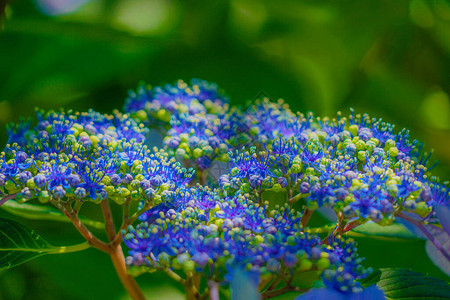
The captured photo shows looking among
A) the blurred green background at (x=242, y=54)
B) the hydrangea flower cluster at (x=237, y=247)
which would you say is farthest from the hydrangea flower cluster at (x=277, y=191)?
the blurred green background at (x=242, y=54)

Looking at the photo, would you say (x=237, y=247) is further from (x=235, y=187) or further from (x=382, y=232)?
(x=382, y=232)

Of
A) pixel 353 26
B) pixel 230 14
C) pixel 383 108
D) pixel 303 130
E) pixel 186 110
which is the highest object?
pixel 230 14

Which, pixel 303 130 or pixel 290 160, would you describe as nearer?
pixel 290 160

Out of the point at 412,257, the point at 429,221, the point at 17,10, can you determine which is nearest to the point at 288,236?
the point at 429,221

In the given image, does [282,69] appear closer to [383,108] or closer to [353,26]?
[353,26]

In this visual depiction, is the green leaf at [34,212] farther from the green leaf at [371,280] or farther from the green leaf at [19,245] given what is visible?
the green leaf at [371,280]

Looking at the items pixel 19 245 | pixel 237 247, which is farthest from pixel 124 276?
pixel 237 247
